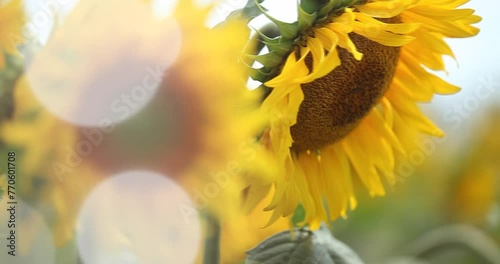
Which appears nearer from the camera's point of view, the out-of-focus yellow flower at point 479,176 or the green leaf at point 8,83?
the green leaf at point 8,83

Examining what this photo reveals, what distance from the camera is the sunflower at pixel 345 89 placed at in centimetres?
46

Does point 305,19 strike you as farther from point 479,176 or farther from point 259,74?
point 479,176

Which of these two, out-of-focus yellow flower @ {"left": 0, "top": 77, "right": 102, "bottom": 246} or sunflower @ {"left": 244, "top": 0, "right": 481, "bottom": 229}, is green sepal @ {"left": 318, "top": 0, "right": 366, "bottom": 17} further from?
out-of-focus yellow flower @ {"left": 0, "top": 77, "right": 102, "bottom": 246}

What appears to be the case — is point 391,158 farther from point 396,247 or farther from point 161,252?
point 396,247

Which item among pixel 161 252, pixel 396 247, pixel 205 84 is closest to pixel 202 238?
pixel 161 252

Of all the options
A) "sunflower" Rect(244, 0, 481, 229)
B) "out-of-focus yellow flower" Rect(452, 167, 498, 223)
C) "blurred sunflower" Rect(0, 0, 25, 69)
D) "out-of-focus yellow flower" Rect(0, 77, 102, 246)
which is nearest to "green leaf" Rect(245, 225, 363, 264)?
"sunflower" Rect(244, 0, 481, 229)

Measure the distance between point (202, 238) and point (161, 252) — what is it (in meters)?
0.04

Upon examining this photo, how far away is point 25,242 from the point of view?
1.69 feet

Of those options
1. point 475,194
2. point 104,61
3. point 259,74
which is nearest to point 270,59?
point 259,74

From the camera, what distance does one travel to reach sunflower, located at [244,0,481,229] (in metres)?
0.46

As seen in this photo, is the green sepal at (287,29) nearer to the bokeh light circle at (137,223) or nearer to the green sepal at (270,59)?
the green sepal at (270,59)

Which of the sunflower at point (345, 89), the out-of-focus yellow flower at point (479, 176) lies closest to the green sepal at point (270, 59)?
the sunflower at point (345, 89)

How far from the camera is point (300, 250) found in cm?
56

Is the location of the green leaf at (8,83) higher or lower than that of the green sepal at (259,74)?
higher
